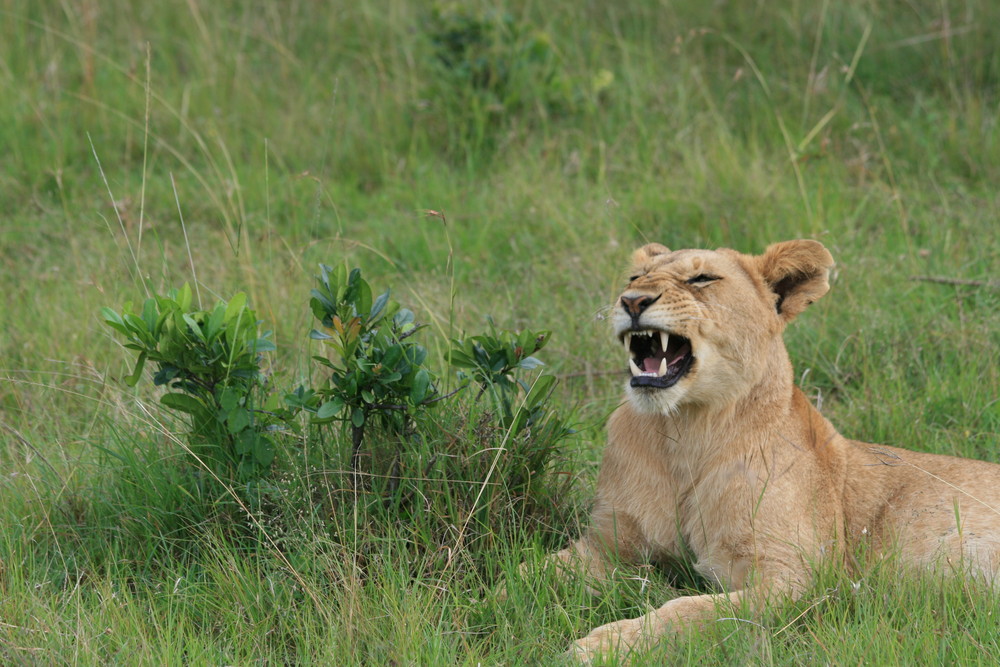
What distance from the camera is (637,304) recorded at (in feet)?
10.9

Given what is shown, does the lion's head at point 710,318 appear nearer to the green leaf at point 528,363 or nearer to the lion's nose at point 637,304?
the lion's nose at point 637,304

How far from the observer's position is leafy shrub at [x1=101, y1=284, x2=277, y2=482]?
132 inches

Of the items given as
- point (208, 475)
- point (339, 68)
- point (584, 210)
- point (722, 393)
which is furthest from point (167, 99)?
point (722, 393)

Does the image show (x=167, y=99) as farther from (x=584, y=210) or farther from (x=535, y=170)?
(x=584, y=210)

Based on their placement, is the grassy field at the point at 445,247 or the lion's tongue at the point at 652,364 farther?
the lion's tongue at the point at 652,364

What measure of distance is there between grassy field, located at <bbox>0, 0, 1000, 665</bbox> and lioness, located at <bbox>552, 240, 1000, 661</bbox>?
163 mm

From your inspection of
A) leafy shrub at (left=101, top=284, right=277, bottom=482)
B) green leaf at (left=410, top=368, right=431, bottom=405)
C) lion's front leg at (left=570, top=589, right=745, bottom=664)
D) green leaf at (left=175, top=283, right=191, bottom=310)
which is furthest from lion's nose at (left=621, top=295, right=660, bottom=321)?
green leaf at (left=175, top=283, right=191, bottom=310)

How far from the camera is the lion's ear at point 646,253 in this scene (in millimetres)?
3795

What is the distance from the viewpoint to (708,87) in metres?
7.16

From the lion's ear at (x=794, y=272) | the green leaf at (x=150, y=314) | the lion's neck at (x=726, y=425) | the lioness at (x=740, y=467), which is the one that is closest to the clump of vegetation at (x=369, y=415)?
the green leaf at (x=150, y=314)

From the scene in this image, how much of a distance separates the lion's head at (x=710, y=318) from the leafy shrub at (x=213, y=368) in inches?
43.6

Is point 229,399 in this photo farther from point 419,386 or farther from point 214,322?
point 419,386

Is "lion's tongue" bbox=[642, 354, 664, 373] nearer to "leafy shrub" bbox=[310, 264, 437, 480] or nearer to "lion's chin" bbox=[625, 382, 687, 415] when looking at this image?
"lion's chin" bbox=[625, 382, 687, 415]

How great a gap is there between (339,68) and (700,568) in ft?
16.5
